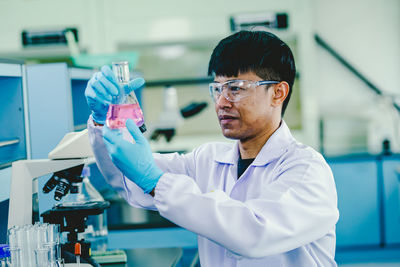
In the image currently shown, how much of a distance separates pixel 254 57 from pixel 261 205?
493 millimetres

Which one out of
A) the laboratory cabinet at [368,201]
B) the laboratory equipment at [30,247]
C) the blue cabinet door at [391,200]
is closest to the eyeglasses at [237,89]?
the laboratory equipment at [30,247]

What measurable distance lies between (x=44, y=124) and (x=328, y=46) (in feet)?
11.5

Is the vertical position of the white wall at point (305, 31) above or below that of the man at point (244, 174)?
above

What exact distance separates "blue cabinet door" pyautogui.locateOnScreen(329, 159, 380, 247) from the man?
8.45 feet

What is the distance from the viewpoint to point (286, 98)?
1.65 metres

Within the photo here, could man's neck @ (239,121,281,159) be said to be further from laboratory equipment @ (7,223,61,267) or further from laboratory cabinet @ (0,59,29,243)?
laboratory cabinet @ (0,59,29,243)

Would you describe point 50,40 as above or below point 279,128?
above

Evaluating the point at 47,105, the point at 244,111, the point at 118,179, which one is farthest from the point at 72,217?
the point at 244,111

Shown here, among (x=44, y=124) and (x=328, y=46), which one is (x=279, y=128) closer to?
(x=44, y=124)

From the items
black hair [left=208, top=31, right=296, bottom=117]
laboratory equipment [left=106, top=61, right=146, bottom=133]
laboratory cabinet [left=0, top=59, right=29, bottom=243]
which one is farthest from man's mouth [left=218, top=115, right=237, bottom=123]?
laboratory cabinet [left=0, top=59, right=29, bottom=243]

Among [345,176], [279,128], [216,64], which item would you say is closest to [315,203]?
[279,128]

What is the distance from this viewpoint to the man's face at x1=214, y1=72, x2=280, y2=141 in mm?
1505

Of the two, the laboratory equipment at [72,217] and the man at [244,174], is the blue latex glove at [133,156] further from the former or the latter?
the laboratory equipment at [72,217]

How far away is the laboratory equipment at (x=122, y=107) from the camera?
130 centimetres
